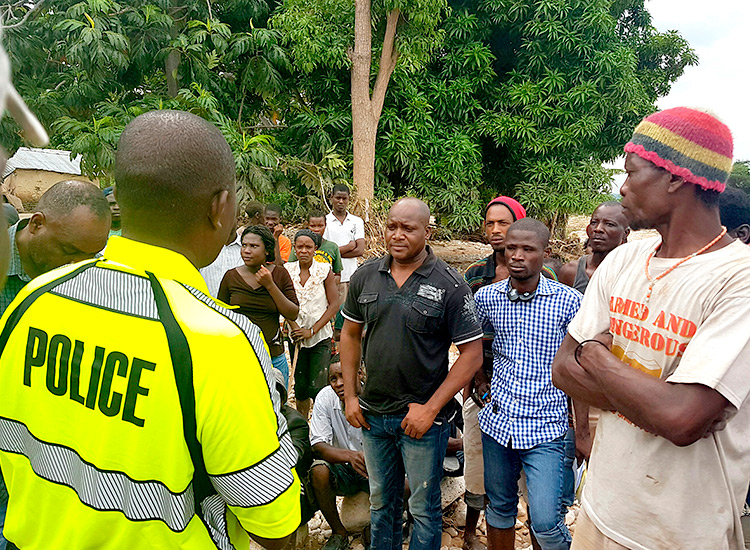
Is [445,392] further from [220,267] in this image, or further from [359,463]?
[220,267]

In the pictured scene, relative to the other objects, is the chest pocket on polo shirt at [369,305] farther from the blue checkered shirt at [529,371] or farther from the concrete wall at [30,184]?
the concrete wall at [30,184]

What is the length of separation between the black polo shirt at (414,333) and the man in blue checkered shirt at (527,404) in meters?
0.28

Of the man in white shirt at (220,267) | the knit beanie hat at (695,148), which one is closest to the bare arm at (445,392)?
the knit beanie hat at (695,148)

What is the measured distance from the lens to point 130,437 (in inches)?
45.6

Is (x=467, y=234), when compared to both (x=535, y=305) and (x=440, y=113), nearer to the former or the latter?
(x=440, y=113)

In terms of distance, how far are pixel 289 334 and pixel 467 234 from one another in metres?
9.90

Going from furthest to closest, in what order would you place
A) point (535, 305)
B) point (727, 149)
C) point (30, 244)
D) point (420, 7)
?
1. point (420, 7)
2. point (535, 305)
3. point (30, 244)
4. point (727, 149)

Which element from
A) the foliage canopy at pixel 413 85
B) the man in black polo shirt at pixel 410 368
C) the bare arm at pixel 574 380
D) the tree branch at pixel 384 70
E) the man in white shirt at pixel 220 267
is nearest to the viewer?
the bare arm at pixel 574 380

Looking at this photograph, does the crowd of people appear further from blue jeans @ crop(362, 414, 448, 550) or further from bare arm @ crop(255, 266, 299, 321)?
bare arm @ crop(255, 266, 299, 321)

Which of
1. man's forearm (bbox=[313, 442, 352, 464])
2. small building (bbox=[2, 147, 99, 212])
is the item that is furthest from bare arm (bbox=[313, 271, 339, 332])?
small building (bbox=[2, 147, 99, 212])

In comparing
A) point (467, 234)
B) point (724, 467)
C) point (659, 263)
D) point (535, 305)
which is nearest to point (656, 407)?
point (724, 467)

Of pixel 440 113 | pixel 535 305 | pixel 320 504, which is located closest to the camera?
pixel 535 305

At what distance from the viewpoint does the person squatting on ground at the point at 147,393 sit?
3.78ft

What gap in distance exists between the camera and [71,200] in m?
2.48
